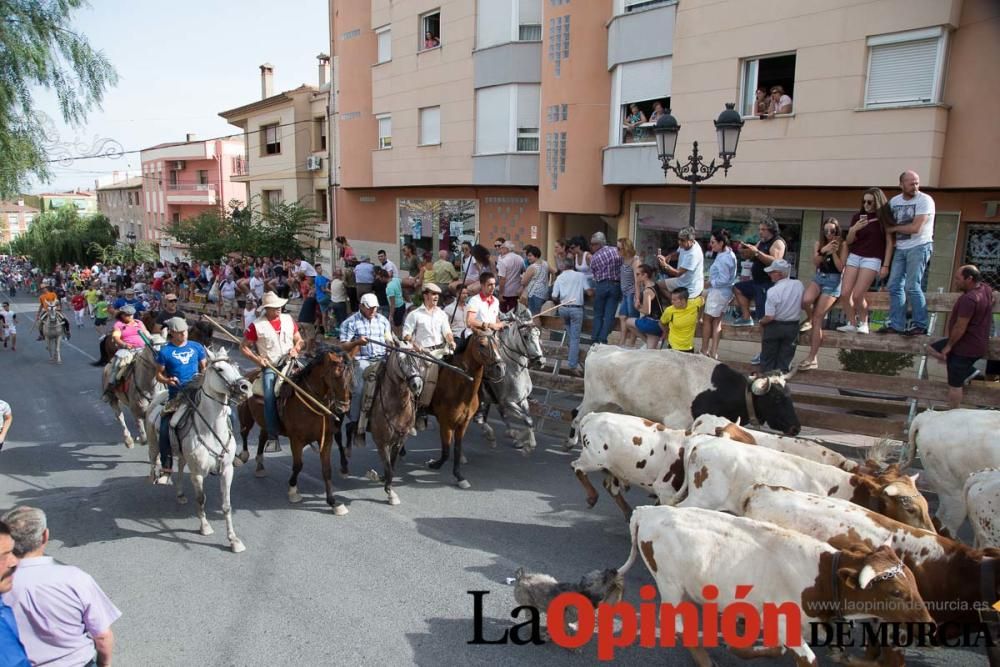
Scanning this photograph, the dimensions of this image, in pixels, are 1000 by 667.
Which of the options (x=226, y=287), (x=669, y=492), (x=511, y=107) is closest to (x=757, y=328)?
(x=669, y=492)

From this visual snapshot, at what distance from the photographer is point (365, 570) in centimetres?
680

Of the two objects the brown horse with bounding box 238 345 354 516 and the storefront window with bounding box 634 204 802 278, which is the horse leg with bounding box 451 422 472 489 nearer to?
the brown horse with bounding box 238 345 354 516

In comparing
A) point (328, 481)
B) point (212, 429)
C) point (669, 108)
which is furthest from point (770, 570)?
point (669, 108)

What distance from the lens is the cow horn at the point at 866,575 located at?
429 cm

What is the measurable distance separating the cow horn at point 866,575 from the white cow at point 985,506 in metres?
1.98

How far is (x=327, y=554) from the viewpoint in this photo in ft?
23.5

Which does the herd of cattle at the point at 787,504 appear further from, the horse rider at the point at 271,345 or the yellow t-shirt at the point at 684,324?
the horse rider at the point at 271,345

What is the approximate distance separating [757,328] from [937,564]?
18.2 ft

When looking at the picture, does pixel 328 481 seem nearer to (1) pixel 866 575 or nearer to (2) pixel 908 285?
(1) pixel 866 575

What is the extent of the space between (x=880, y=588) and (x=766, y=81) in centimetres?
1286

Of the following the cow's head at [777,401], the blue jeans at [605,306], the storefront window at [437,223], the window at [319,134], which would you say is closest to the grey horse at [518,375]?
the blue jeans at [605,306]

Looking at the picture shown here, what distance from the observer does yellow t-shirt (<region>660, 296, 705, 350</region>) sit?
10055mm

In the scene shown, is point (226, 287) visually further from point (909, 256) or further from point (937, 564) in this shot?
point (937, 564)

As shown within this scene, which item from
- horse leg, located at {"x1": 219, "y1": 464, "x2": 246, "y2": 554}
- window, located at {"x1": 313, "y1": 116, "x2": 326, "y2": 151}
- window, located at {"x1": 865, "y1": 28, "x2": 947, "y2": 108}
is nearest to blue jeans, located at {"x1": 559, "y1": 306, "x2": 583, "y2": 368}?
horse leg, located at {"x1": 219, "y1": 464, "x2": 246, "y2": 554}
